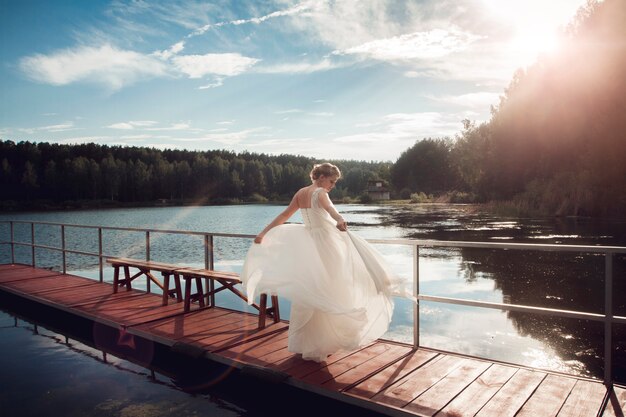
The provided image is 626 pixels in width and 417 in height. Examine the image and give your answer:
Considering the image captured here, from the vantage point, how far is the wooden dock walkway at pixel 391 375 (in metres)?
3.26

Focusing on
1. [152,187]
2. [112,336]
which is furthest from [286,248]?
[152,187]

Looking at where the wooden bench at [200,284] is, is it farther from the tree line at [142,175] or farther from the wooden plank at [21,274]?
the tree line at [142,175]

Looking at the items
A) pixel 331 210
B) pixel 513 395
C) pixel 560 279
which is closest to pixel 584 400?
pixel 513 395

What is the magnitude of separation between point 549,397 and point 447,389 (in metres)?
0.70

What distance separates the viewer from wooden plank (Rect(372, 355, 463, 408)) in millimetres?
3436

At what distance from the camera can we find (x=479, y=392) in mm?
3488

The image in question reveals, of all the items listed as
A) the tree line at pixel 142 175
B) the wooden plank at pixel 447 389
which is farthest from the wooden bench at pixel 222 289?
the tree line at pixel 142 175

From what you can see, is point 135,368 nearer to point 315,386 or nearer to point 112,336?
point 112,336

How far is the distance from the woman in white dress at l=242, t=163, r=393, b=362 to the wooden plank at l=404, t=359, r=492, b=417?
686 mm

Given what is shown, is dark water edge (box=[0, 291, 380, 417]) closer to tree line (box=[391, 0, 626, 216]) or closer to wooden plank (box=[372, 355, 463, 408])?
wooden plank (box=[372, 355, 463, 408])

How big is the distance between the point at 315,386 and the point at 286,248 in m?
1.23

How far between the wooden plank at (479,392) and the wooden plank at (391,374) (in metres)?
0.53

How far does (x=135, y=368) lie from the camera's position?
5316 mm

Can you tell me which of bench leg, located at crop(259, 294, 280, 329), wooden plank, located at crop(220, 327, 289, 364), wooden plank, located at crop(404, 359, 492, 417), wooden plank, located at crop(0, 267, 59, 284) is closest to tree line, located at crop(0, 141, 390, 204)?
wooden plank, located at crop(0, 267, 59, 284)
